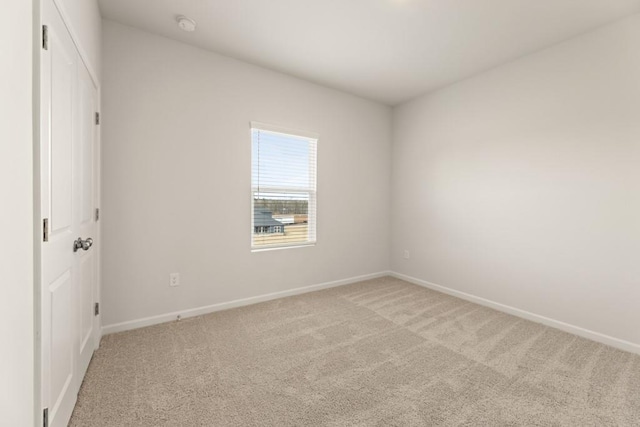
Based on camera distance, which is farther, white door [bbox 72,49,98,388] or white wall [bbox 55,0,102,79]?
white door [bbox 72,49,98,388]

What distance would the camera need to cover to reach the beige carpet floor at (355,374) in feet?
5.29

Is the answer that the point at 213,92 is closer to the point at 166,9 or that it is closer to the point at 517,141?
the point at 166,9

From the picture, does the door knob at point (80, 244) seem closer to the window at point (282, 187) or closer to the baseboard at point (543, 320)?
the window at point (282, 187)

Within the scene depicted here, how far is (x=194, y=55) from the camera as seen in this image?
2.84 meters

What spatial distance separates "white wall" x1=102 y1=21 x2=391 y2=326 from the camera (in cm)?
251

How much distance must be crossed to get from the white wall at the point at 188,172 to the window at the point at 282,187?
0.11 m

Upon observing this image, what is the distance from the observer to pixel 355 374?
198 cm

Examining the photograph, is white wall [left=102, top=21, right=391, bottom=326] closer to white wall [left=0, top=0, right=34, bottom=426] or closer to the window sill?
the window sill

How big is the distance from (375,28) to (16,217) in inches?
110

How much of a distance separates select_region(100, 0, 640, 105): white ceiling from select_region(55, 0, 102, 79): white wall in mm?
244

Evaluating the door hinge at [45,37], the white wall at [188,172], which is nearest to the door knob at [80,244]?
the white wall at [188,172]

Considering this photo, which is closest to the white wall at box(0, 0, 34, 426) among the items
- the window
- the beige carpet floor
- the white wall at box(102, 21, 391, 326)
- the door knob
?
the door knob

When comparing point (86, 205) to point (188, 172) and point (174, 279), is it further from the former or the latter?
point (174, 279)

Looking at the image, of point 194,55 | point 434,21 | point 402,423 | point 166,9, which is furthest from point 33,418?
point 434,21
